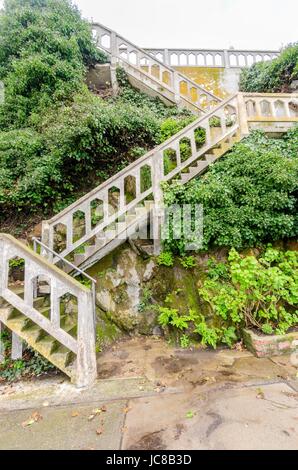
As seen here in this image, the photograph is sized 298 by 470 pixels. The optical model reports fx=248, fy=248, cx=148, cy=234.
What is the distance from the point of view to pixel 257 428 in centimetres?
228

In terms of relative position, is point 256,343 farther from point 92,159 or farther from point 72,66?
point 72,66

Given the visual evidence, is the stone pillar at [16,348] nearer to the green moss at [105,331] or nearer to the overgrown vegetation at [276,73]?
the green moss at [105,331]

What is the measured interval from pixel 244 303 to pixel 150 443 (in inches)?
110

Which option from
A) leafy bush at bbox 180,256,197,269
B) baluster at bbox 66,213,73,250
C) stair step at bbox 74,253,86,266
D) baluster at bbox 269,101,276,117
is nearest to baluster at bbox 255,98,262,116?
baluster at bbox 269,101,276,117

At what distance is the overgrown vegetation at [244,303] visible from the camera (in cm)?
421

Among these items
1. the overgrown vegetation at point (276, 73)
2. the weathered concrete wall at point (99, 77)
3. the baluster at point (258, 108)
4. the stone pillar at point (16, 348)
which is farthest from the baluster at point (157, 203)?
the weathered concrete wall at point (99, 77)

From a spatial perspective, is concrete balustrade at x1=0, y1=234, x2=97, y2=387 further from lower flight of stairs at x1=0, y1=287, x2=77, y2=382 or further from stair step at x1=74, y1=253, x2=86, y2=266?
stair step at x1=74, y1=253, x2=86, y2=266

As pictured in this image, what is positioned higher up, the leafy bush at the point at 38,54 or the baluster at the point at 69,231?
the leafy bush at the point at 38,54

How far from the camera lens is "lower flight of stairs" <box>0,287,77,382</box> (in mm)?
3531

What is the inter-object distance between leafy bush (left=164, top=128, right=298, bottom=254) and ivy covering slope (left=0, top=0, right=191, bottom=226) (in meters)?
2.32

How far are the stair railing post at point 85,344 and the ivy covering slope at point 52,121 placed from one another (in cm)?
349

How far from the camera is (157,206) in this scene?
528 centimetres
